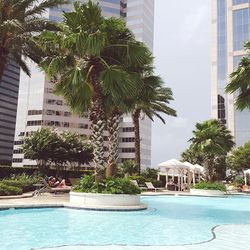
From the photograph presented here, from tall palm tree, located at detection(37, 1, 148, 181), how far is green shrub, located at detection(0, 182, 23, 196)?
21.2ft

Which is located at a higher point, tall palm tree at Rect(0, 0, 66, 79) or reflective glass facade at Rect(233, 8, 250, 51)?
reflective glass facade at Rect(233, 8, 250, 51)

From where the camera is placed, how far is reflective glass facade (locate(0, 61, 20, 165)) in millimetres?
151250

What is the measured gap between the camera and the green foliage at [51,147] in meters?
42.3

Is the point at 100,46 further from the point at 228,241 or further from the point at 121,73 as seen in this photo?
the point at 228,241

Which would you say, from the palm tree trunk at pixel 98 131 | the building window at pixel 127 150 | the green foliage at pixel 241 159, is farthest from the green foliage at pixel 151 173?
the building window at pixel 127 150

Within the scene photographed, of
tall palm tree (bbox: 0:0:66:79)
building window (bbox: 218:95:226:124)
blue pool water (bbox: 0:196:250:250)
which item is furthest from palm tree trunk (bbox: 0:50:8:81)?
building window (bbox: 218:95:226:124)

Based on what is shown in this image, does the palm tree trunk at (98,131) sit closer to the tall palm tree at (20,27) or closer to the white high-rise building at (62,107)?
the tall palm tree at (20,27)

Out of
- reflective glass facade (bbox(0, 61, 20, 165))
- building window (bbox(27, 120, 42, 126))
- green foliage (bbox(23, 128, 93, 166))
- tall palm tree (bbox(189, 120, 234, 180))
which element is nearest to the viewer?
tall palm tree (bbox(189, 120, 234, 180))

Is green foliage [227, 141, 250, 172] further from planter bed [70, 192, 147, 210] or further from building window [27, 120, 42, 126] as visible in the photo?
building window [27, 120, 42, 126]

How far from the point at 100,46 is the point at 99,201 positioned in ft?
23.3

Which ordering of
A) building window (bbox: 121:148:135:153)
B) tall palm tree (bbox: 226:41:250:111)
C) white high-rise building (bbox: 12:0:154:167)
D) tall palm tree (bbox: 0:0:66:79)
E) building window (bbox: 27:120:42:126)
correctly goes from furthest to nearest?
building window (bbox: 121:148:135:153) < white high-rise building (bbox: 12:0:154:167) < building window (bbox: 27:120:42:126) < tall palm tree (bbox: 0:0:66:79) < tall palm tree (bbox: 226:41:250:111)

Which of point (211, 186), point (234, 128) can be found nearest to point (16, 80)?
point (234, 128)

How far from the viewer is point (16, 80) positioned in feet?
513

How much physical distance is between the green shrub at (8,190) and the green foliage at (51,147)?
19552 millimetres
